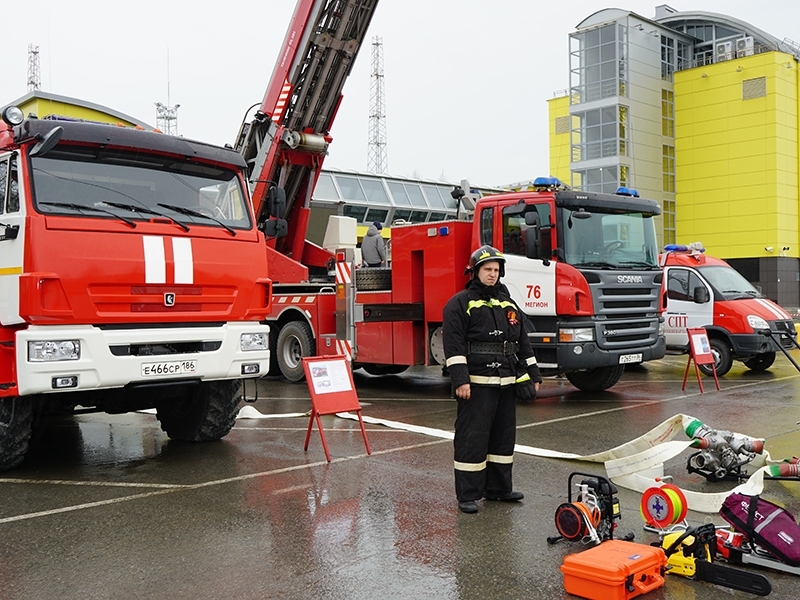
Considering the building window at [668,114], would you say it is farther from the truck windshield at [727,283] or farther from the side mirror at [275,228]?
the side mirror at [275,228]

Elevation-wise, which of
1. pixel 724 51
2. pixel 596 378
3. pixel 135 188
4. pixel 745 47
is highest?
pixel 724 51

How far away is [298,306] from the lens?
13.5 meters

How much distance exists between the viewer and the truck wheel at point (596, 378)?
12.0 m

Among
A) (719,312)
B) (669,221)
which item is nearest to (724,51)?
(669,221)

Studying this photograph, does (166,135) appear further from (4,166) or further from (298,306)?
(298,306)

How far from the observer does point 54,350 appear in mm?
6262

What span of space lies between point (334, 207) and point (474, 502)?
77.8 ft

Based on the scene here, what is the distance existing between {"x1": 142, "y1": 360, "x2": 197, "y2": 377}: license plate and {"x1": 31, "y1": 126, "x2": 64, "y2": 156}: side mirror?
1906 mm

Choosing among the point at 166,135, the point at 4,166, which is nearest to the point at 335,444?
the point at 166,135

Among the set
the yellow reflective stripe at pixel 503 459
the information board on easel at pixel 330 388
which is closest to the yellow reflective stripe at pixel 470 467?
the yellow reflective stripe at pixel 503 459

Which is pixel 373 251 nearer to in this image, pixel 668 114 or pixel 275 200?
pixel 275 200

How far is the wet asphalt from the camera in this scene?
441cm

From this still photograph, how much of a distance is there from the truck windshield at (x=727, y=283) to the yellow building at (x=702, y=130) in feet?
77.0

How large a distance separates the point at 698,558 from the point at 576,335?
244 inches
